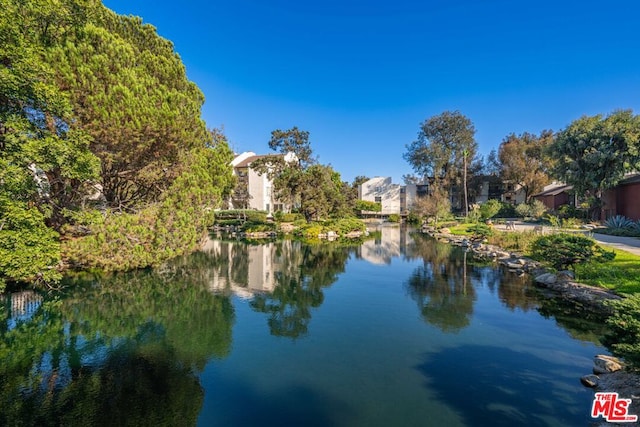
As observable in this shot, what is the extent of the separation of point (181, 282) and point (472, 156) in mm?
45970

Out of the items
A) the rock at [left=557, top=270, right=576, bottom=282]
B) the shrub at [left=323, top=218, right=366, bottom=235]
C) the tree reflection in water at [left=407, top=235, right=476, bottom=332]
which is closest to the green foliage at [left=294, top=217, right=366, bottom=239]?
the shrub at [left=323, top=218, right=366, bottom=235]

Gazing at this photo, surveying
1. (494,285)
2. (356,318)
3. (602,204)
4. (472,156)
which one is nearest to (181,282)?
(356,318)

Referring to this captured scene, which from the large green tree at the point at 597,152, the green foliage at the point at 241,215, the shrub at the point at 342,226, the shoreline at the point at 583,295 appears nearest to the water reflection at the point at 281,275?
the shoreline at the point at 583,295

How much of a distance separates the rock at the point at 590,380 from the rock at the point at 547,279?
7.13 meters

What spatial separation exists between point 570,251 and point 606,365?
692 centimetres

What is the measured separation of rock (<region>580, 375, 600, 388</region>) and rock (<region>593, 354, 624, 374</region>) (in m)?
0.33

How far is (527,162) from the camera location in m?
41.2

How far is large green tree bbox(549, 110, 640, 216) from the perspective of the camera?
21.6 metres

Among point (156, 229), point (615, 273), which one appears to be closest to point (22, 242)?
point (156, 229)

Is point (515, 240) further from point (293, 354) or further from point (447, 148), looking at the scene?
point (447, 148)

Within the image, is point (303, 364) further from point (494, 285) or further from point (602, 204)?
point (602, 204)

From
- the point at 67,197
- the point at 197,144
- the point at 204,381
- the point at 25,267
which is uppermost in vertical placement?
the point at 197,144

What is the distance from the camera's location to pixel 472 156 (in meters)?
48.1

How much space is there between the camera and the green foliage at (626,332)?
4.25 m
